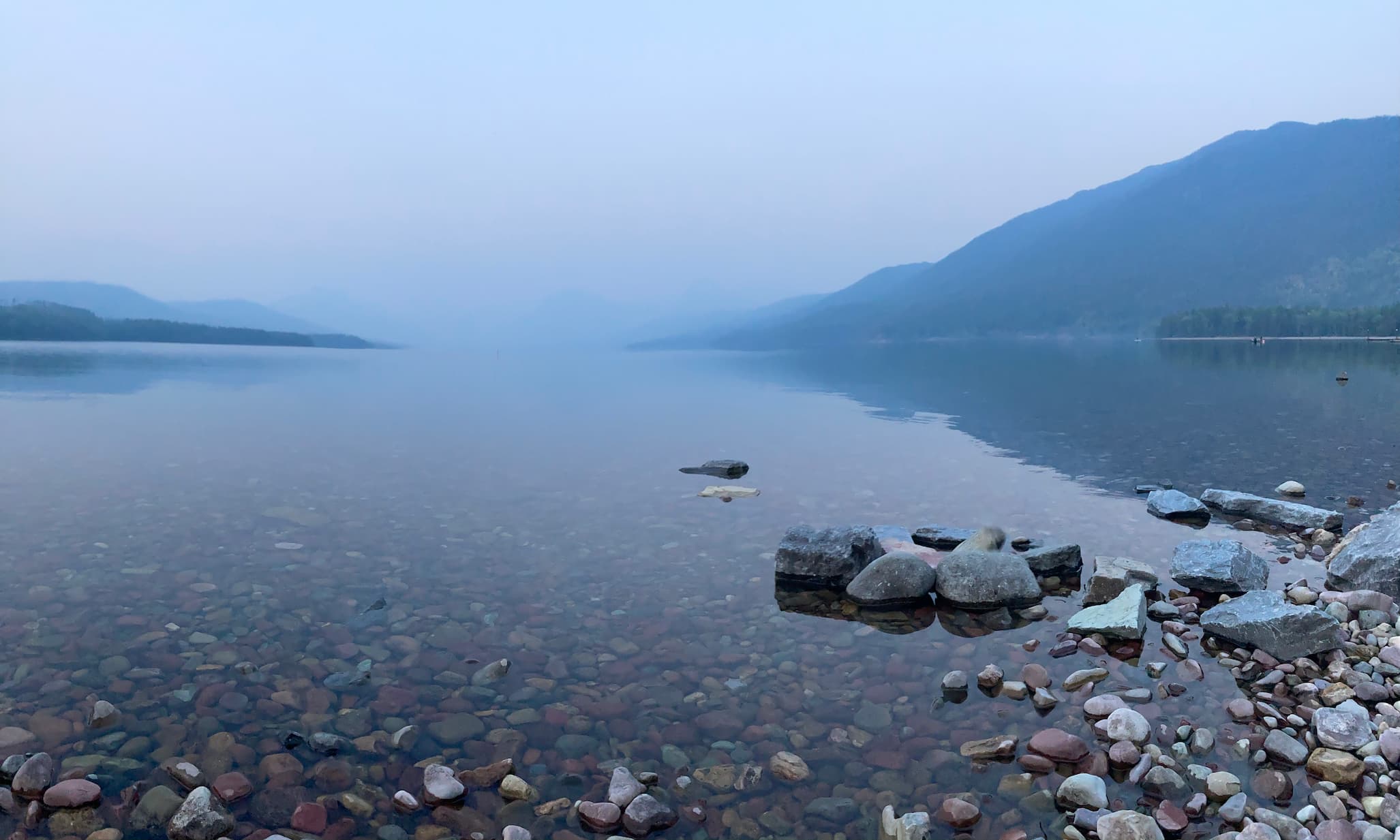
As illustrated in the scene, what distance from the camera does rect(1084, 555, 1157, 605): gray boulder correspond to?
41.3 ft

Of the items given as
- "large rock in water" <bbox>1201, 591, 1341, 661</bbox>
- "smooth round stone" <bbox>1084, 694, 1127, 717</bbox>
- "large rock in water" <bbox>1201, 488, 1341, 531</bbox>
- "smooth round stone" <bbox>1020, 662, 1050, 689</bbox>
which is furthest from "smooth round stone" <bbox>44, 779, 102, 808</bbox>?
"large rock in water" <bbox>1201, 488, 1341, 531</bbox>

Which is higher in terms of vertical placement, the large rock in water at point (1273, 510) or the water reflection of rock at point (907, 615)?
the large rock in water at point (1273, 510)

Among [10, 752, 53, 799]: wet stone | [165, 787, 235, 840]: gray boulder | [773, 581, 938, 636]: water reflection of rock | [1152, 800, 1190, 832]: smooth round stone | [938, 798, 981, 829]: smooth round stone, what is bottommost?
[773, 581, 938, 636]: water reflection of rock

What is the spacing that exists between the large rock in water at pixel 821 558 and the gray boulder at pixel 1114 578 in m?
3.81

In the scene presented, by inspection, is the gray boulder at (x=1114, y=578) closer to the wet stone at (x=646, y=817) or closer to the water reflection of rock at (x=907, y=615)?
the water reflection of rock at (x=907, y=615)

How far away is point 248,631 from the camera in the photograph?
1112 centimetres

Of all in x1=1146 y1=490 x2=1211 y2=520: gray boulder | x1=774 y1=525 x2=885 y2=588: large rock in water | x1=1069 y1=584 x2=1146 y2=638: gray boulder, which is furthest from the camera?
x1=1146 y1=490 x2=1211 y2=520: gray boulder

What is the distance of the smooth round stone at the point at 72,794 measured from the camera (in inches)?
273

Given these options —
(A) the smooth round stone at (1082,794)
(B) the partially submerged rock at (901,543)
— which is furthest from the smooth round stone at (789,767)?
(B) the partially submerged rock at (901,543)

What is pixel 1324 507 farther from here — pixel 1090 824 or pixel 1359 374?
pixel 1359 374

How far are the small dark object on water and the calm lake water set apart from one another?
1.07 m

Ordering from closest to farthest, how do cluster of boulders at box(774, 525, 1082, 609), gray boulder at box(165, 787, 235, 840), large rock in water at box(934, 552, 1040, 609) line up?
1. gray boulder at box(165, 787, 235, 840)
2. large rock in water at box(934, 552, 1040, 609)
3. cluster of boulders at box(774, 525, 1082, 609)

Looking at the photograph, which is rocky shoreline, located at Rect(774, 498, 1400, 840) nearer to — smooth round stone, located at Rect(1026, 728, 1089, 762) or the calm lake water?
smooth round stone, located at Rect(1026, 728, 1089, 762)

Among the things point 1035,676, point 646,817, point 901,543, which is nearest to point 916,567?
point 901,543
